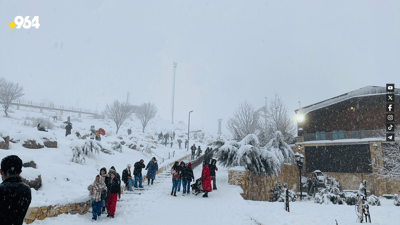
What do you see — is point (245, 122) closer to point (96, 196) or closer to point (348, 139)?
point (348, 139)

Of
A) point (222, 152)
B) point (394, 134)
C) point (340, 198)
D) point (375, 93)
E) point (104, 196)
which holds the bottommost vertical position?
point (340, 198)

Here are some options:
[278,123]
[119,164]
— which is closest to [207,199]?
[119,164]

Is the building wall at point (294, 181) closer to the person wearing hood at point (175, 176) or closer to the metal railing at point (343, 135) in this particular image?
the metal railing at point (343, 135)

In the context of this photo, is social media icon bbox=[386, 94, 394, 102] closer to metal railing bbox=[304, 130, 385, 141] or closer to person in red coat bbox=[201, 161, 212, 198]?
metal railing bbox=[304, 130, 385, 141]

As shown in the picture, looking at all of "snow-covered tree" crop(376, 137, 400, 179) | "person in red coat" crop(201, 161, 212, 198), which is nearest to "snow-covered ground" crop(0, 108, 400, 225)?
"person in red coat" crop(201, 161, 212, 198)

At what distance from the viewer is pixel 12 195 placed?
2756mm

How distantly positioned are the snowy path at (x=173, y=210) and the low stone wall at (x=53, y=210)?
0.15 m

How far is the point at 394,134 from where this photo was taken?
20.6 metres

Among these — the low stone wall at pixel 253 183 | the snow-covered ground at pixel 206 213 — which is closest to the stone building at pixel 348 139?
the low stone wall at pixel 253 183

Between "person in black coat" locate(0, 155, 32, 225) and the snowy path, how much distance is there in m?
4.43

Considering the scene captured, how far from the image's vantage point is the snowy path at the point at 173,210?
732cm

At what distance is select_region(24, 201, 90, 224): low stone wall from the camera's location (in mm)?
6180

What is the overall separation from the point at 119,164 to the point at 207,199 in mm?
8972

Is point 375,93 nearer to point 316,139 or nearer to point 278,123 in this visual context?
point 316,139
